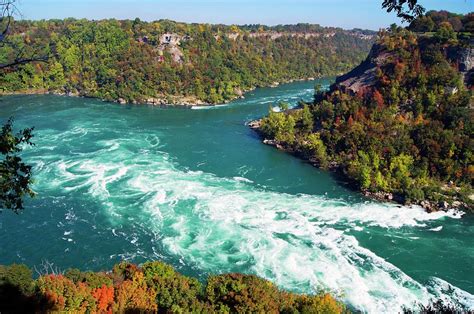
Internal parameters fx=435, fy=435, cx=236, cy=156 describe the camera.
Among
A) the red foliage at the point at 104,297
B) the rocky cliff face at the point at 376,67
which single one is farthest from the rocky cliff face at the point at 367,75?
the red foliage at the point at 104,297

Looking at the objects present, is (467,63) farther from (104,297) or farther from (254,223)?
(104,297)

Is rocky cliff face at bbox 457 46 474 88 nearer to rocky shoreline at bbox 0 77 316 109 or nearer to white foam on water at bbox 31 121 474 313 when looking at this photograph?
white foam on water at bbox 31 121 474 313

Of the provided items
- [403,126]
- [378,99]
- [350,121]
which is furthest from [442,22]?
[350,121]

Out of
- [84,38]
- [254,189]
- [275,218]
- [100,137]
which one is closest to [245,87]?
[84,38]

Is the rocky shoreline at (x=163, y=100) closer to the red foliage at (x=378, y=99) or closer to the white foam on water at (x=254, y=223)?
the red foliage at (x=378, y=99)

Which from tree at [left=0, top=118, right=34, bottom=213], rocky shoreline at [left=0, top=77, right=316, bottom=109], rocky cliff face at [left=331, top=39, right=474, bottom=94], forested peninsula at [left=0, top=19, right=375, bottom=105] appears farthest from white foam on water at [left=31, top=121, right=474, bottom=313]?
forested peninsula at [left=0, top=19, right=375, bottom=105]

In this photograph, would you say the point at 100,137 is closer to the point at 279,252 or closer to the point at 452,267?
the point at 279,252

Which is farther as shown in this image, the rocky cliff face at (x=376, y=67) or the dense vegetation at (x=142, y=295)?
the rocky cliff face at (x=376, y=67)
